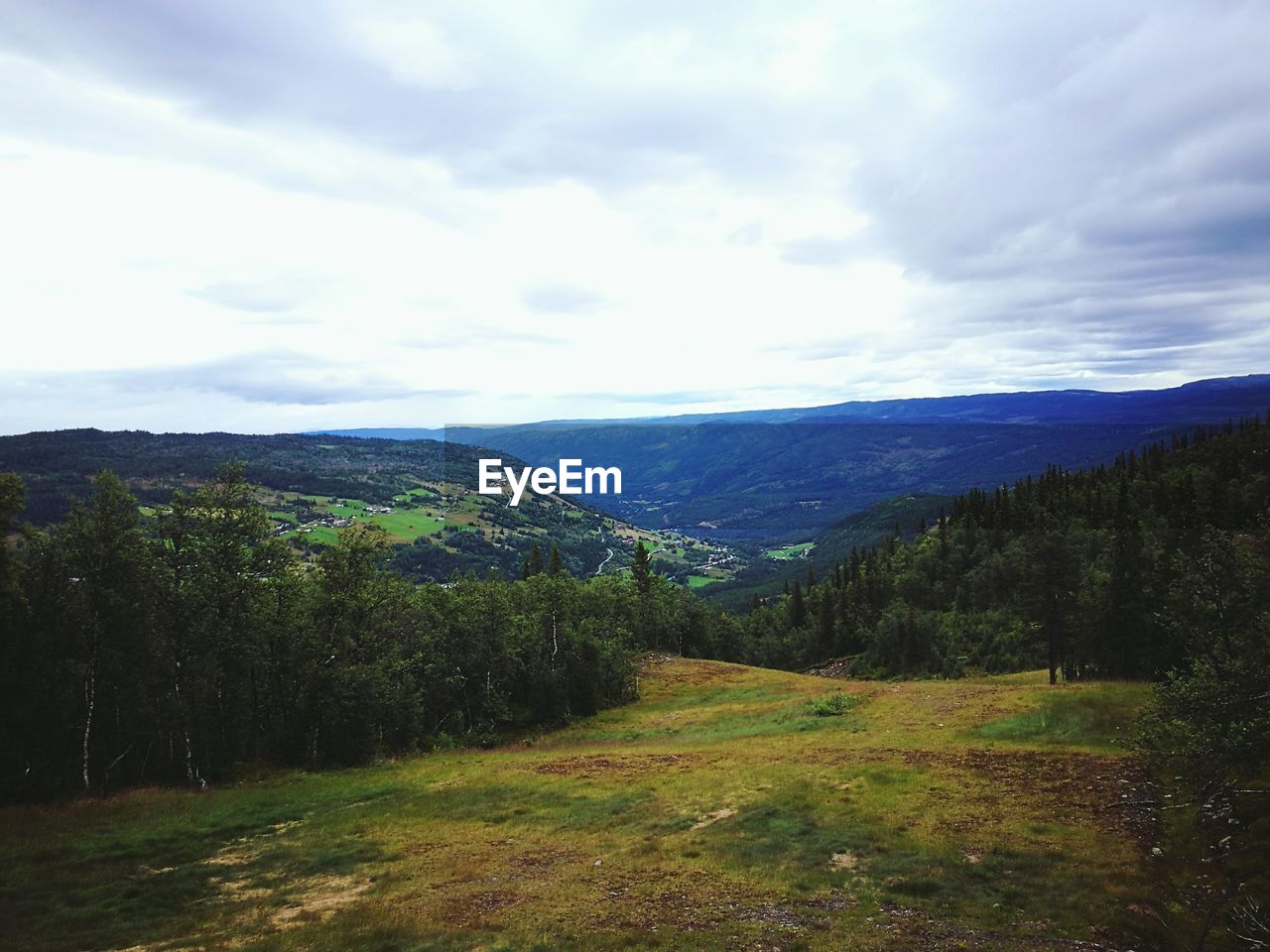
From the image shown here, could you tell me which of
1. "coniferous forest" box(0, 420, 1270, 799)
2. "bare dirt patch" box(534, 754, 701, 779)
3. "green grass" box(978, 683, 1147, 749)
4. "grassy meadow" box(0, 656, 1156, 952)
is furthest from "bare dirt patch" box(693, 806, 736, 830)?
"green grass" box(978, 683, 1147, 749)

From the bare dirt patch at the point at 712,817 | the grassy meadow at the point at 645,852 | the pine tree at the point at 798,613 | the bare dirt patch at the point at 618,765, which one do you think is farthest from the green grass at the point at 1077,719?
the pine tree at the point at 798,613

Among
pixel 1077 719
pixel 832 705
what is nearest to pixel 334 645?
pixel 832 705

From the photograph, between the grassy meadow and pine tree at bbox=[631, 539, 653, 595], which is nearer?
the grassy meadow

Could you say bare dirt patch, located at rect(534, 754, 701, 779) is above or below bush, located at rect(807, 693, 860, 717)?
above

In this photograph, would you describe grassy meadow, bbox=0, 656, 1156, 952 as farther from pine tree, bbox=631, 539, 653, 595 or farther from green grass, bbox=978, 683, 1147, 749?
pine tree, bbox=631, 539, 653, 595

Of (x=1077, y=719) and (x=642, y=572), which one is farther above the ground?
(x=1077, y=719)

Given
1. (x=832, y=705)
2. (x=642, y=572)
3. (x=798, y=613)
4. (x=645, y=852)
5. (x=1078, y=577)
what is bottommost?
(x=798, y=613)

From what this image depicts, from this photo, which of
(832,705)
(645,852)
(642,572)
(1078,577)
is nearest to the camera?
(645,852)

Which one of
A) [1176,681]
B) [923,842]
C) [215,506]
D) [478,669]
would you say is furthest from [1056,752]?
→ [215,506]

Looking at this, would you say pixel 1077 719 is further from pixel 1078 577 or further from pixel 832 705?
pixel 1078 577
